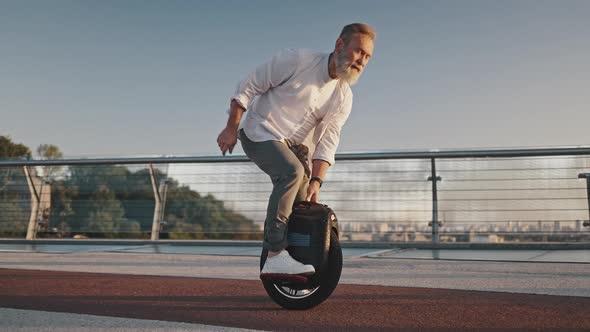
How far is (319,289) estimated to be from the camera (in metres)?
2.89

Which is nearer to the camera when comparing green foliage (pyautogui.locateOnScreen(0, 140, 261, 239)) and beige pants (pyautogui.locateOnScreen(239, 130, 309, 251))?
beige pants (pyautogui.locateOnScreen(239, 130, 309, 251))

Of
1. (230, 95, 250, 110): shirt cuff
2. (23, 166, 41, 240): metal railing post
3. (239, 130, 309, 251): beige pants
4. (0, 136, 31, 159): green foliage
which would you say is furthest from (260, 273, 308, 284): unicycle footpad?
(0, 136, 31, 159): green foliage

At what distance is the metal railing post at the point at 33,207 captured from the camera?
8516 mm

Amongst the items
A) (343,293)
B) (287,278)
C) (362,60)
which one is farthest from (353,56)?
(343,293)

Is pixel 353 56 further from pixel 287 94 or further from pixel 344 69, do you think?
pixel 287 94

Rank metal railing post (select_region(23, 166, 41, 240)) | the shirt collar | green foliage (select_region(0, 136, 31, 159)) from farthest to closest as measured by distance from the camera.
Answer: green foliage (select_region(0, 136, 31, 159))
metal railing post (select_region(23, 166, 41, 240))
the shirt collar

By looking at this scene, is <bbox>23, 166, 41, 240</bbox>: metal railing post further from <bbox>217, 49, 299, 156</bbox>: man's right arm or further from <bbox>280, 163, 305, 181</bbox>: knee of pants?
<bbox>280, 163, 305, 181</bbox>: knee of pants

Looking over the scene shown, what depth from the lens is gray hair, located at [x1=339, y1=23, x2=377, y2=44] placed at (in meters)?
2.97

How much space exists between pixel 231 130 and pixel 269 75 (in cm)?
34

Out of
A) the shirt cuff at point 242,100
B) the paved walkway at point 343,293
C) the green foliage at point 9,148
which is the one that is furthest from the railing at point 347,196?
the green foliage at point 9,148

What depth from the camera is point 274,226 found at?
2.90 metres

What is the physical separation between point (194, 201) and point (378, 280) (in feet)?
15.5

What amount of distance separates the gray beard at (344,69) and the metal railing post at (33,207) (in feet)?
22.1

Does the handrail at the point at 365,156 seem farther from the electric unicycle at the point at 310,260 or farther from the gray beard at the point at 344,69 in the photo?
the electric unicycle at the point at 310,260
